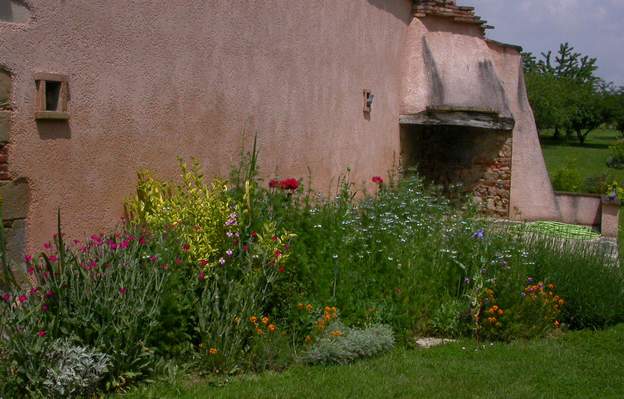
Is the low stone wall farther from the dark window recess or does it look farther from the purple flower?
the dark window recess

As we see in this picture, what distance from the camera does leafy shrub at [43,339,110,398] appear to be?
14.8 ft

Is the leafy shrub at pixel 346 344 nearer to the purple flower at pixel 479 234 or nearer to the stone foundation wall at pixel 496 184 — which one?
the purple flower at pixel 479 234

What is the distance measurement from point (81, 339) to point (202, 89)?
3.23 metres

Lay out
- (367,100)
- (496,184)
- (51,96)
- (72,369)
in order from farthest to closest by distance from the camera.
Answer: (496,184) < (367,100) < (51,96) < (72,369)

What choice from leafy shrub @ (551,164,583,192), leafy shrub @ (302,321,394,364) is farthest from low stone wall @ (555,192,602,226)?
leafy shrub @ (302,321,394,364)

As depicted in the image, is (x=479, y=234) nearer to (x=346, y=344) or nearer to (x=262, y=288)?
(x=346, y=344)

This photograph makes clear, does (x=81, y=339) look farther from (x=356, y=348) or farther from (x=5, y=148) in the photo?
(x=356, y=348)

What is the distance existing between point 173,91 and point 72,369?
Answer: 3.11 metres

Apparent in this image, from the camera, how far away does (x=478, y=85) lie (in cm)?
1365

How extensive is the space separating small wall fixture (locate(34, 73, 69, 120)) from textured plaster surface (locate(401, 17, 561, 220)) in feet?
27.7

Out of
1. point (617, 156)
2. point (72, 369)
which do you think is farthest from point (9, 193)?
point (617, 156)

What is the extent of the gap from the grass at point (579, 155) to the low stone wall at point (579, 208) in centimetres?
738

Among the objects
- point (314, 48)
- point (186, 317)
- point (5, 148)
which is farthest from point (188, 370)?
point (314, 48)

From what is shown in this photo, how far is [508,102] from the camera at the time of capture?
46.0 ft
